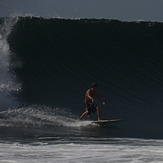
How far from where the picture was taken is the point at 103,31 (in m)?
19.2

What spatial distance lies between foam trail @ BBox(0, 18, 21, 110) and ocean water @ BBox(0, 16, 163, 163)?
27 millimetres

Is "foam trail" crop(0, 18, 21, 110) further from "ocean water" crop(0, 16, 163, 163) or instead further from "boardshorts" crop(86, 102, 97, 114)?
"boardshorts" crop(86, 102, 97, 114)

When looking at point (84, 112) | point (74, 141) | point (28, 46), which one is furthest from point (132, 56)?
point (74, 141)

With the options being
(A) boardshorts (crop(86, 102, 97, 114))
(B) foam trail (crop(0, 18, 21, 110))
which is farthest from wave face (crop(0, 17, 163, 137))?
(A) boardshorts (crop(86, 102, 97, 114))

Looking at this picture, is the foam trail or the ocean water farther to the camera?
the foam trail

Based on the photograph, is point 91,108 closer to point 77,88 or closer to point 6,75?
point 77,88

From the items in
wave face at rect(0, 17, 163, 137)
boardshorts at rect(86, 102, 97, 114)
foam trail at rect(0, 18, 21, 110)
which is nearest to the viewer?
boardshorts at rect(86, 102, 97, 114)

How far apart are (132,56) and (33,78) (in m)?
3.51

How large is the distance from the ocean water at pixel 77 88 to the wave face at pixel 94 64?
0.02 m

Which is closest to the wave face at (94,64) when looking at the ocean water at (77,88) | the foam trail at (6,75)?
the ocean water at (77,88)

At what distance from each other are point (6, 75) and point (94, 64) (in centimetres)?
306

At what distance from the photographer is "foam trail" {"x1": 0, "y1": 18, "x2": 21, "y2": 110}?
48.0 feet

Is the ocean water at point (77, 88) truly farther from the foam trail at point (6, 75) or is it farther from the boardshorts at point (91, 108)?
the boardshorts at point (91, 108)

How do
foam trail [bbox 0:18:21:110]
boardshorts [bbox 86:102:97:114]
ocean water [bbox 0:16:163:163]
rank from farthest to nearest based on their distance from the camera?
foam trail [bbox 0:18:21:110], boardshorts [bbox 86:102:97:114], ocean water [bbox 0:16:163:163]
